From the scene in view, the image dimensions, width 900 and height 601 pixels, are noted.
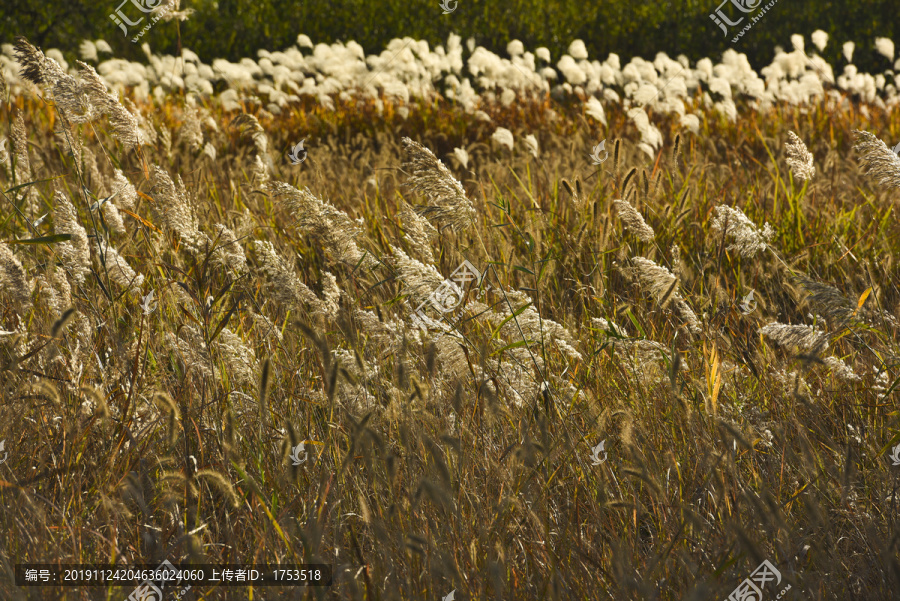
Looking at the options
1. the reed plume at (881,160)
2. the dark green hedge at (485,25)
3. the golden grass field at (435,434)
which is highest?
the dark green hedge at (485,25)

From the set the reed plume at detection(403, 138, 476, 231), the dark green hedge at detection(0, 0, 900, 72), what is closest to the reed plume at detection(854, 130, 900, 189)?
the reed plume at detection(403, 138, 476, 231)

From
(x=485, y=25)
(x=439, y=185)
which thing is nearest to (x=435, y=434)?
(x=439, y=185)

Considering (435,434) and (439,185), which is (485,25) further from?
(435,434)

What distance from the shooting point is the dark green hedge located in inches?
423

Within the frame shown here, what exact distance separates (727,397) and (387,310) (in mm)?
1082

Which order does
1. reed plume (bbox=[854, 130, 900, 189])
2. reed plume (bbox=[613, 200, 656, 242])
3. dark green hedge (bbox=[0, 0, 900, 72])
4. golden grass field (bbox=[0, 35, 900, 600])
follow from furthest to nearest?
dark green hedge (bbox=[0, 0, 900, 72]) → reed plume (bbox=[613, 200, 656, 242]) → reed plume (bbox=[854, 130, 900, 189]) → golden grass field (bbox=[0, 35, 900, 600])

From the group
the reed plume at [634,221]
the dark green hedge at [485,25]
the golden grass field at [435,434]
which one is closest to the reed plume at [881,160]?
the golden grass field at [435,434]

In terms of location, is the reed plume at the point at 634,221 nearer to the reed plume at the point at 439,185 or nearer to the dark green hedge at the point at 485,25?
the reed plume at the point at 439,185

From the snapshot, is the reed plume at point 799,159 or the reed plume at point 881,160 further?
the reed plume at point 799,159

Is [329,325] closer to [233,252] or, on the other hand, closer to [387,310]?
[387,310]

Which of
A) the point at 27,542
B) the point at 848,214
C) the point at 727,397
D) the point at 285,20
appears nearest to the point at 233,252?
the point at 27,542

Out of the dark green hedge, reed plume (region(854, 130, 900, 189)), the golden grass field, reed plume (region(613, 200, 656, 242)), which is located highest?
the dark green hedge

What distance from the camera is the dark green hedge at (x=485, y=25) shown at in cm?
1075

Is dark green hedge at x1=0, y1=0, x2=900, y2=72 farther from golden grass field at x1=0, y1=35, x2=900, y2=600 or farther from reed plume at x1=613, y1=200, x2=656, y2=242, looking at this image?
reed plume at x1=613, y1=200, x2=656, y2=242
